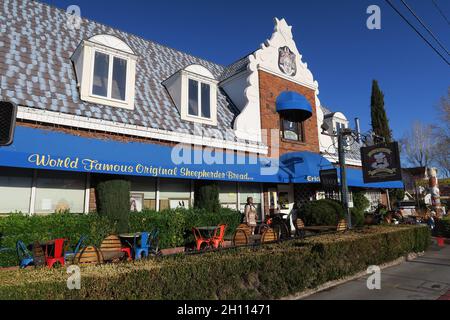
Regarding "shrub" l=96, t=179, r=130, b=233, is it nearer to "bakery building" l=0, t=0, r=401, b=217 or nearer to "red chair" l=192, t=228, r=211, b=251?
Answer: "bakery building" l=0, t=0, r=401, b=217

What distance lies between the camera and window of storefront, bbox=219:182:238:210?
12730 mm

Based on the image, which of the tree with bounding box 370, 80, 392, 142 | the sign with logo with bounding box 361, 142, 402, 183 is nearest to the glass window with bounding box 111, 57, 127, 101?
the sign with logo with bounding box 361, 142, 402, 183

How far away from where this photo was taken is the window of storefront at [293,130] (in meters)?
15.2

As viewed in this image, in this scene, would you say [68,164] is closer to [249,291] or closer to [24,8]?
[249,291]

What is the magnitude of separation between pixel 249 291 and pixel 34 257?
14.7 ft

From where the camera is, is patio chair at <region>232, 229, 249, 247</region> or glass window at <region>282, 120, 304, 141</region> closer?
patio chair at <region>232, 229, 249, 247</region>

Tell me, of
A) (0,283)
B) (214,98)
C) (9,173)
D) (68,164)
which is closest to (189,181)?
(214,98)

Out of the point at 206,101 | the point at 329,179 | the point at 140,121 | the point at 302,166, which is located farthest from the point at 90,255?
the point at 329,179

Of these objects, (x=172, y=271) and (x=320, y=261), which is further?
(x=320, y=261)

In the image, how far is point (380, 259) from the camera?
9.02 meters

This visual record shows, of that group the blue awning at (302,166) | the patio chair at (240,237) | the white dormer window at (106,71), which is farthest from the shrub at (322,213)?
the white dormer window at (106,71)

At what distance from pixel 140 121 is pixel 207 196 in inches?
138

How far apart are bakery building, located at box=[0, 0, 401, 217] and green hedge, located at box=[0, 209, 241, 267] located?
36.7 inches
